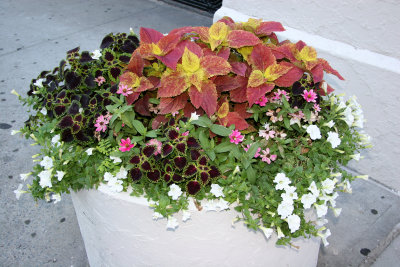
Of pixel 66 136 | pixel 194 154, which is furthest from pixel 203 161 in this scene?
pixel 66 136

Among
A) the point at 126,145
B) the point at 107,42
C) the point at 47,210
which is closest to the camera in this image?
the point at 126,145

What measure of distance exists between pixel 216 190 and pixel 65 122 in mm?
693

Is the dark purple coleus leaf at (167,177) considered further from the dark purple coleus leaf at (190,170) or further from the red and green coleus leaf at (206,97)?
the red and green coleus leaf at (206,97)

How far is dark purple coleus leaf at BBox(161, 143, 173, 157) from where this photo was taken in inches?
56.1

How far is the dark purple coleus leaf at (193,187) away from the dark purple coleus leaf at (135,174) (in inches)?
7.3

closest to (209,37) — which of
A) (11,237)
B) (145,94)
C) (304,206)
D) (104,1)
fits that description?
(145,94)

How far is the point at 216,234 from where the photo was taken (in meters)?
1.46

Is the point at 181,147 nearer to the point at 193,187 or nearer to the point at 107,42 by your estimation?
the point at 193,187

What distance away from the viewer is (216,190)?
4.56 ft

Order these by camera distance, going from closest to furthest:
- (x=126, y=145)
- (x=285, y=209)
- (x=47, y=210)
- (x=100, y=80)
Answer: (x=285, y=209)
(x=126, y=145)
(x=100, y=80)
(x=47, y=210)

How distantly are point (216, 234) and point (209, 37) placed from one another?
83 cm

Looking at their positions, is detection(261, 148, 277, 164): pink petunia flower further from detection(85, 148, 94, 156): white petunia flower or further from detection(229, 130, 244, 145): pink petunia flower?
detection(85, 148, 94, 156): white petunia flower

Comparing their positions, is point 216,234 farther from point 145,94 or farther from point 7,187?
point 7,187

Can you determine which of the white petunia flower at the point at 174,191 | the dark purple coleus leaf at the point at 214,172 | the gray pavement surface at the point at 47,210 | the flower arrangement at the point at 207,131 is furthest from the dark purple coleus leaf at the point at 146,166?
the gray pavement surface at the point at 47,210
